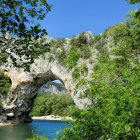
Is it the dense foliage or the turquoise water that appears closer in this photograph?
the dense foliage

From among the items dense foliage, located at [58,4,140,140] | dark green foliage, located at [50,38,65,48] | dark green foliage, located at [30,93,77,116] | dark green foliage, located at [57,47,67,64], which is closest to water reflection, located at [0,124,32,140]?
dark green foliage, located at [57,47,67,64]

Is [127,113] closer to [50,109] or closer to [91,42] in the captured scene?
[91,42]

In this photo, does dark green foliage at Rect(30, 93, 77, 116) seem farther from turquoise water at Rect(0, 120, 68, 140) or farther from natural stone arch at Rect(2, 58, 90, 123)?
turquoise water at Rect(0, 120, 68, 140)

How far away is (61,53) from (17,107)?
46.2 feet

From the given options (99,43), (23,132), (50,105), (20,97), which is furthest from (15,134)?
(50,105)

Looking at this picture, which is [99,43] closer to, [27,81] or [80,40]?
[80,40]

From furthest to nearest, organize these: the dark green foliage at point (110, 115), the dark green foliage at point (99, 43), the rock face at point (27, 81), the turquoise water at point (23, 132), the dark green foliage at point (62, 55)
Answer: the rock face at point (27, 81), the dark green foliage at point (62, 55), the dark green foliage at point (99, 43), the turquoise water at point (23, 132), the dark green foliage at point (110, 115)

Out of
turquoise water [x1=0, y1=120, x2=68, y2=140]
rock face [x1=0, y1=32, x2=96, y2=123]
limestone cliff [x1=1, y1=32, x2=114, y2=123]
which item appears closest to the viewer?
turquoise water [x1=0, y1=120, x2=68, y2=140]

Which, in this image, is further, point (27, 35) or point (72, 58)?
point (72, 58)

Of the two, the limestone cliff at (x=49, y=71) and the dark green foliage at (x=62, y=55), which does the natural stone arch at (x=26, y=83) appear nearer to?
the limestone cliff at (x=49, y=71)

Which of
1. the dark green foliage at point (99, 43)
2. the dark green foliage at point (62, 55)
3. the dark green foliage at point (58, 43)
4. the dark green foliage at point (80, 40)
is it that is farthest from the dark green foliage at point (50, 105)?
the dark green foliage at point (99, 43)

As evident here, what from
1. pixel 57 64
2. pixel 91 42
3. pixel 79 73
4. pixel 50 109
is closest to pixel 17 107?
pixel 57 64

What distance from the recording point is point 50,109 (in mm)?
48188

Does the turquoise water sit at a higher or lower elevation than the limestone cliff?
lower
